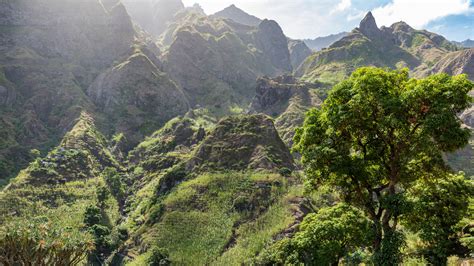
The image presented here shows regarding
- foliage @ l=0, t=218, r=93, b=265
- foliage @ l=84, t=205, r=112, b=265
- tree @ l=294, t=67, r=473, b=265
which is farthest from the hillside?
foliage @ l=84, t=205, r=112, b=265

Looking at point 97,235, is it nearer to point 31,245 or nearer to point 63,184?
point 63,184

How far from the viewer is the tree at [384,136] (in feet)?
61.3

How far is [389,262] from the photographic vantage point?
65.6 ft

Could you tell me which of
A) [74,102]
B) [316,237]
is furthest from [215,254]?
[74,102]

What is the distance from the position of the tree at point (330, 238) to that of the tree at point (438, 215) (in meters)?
3.75

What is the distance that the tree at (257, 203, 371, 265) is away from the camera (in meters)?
25.7

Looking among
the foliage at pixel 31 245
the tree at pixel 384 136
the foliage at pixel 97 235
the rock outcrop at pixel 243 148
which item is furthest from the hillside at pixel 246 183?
the rock outcrop at pixel 243 148

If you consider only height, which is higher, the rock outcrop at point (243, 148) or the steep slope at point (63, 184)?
the rock outcrop at point (243, 148)

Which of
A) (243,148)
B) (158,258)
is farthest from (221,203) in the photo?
(243,148)

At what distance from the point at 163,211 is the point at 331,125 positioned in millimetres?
75084

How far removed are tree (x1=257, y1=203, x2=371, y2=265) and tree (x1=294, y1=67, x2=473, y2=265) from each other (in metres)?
2.28

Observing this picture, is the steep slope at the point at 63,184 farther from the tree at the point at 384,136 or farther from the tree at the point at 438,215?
the tree at the point at 438,215

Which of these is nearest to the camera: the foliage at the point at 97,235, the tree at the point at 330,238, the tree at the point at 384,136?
the tree at the point at 384,136

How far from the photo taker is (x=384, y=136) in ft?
70.5
